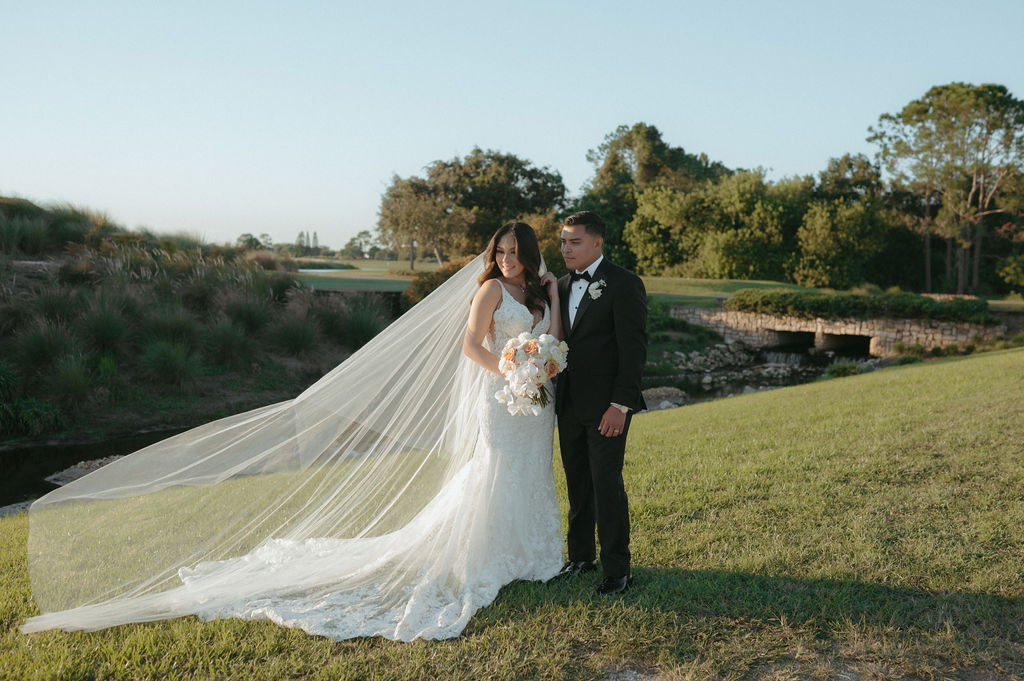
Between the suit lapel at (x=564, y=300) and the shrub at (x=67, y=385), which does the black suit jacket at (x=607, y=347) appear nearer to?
the suit lapel at (x=564, y=300)

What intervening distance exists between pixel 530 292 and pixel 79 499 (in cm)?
291

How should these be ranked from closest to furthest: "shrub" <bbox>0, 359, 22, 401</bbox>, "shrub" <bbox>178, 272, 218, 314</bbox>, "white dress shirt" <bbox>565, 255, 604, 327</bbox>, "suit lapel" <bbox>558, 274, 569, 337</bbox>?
"white dress shirt" <bbox>565, 255, 604, 327</bbox> → "suit lapel" <bbox>558, 274, 569, 337</bbox> → "shrub" <bbox>0, 359, 22, 401</bbox> → "shrub" <bbox>178, 272, 218, 314</bbox>

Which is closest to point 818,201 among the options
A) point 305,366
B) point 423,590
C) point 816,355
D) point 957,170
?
point 957,170

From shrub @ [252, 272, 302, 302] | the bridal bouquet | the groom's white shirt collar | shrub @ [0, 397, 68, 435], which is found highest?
Result: the groom's white shirt collar

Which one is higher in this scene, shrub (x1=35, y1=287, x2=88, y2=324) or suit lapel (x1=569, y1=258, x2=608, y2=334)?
suit lapel (x1=569, y1=258, x2=608, y2=334)

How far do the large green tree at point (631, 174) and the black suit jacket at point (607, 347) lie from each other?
1424 inches

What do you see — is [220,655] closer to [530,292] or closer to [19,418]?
[530,292]

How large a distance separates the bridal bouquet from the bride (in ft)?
0.85

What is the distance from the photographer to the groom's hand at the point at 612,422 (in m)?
3.83

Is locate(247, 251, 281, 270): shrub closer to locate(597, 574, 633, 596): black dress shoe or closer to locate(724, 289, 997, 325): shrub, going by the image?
locate(724, 289, 997, 325): shrub

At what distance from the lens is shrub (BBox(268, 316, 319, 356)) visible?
51.2 feet

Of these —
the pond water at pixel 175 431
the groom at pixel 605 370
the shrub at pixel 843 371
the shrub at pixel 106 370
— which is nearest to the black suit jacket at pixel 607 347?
the groom at pixel 605 370

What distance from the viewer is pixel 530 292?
4.16 metres

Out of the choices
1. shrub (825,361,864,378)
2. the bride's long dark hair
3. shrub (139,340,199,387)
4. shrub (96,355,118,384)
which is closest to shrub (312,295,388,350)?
shrub (139,340,199,387)
